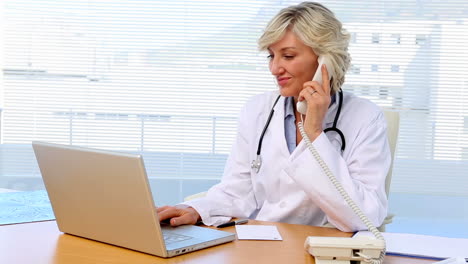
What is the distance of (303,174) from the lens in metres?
1.81

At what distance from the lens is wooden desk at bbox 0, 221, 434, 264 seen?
138cm

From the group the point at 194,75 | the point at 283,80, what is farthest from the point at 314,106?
the point at 194,75

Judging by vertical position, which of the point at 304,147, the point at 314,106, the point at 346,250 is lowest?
the point at 346,250

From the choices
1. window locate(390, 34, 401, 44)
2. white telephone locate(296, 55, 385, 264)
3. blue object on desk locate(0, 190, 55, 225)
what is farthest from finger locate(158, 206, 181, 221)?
window locate(390, 34, 401, 44)

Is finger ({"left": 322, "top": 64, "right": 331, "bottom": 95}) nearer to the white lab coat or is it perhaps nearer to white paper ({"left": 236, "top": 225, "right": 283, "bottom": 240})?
the white lab coat

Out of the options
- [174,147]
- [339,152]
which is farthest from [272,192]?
[174,147]

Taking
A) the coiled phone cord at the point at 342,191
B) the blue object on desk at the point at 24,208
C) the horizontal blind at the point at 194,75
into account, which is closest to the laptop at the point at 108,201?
the blue object on desk at the point at 24,208

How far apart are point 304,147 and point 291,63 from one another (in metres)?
0.30

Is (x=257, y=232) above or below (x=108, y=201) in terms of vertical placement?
below

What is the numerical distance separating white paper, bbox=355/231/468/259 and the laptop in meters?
0.40

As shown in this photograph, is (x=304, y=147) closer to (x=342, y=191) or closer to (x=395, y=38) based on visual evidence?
(x=342, y=191)

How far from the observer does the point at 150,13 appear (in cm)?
457

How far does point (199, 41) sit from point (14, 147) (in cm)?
160

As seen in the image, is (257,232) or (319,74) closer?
(257,232)
